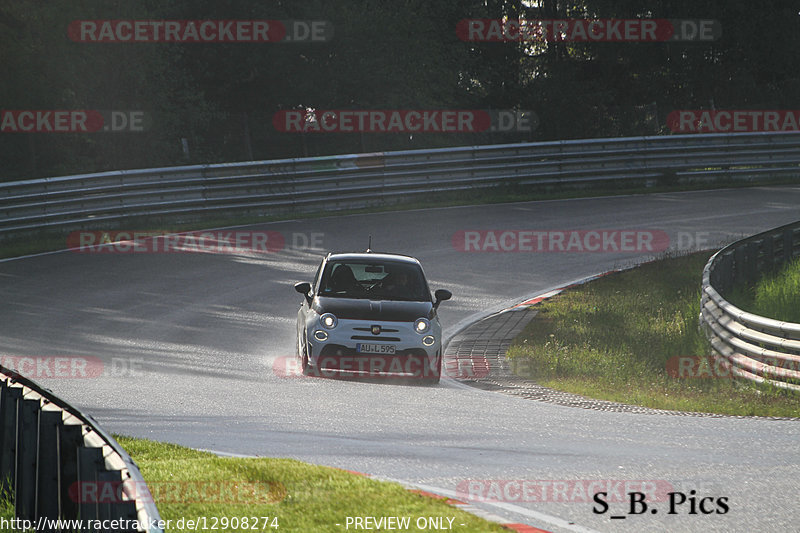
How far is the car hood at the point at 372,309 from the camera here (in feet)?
41.5

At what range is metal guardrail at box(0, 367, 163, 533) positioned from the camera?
14.7 ft

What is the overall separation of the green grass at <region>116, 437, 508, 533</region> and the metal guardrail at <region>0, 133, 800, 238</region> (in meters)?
15.4

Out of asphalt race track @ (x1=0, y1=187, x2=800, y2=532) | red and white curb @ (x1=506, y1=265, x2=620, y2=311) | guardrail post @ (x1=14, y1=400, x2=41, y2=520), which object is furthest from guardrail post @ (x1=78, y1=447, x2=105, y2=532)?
red and white curb @ (x1=506, y1=265, x2=620, y2=311)

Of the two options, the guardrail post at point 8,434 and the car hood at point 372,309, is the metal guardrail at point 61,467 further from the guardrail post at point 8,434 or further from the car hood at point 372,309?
the car hood at point 372,309

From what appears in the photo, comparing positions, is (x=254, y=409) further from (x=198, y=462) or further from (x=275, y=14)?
(x=275, y=14)

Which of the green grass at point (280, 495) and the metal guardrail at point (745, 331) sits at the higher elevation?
the metal guardrail at point (745, 331)

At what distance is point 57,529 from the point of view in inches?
215

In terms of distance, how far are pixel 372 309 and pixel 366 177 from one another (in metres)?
13.7

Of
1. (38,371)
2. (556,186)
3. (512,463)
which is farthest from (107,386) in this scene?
(556,186)

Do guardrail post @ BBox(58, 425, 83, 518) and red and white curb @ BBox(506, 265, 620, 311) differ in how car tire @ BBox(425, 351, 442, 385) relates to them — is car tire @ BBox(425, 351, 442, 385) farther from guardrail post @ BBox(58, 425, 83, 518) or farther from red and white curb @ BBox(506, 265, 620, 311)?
guardrail post @ BBox(58, 425, 83, 518)

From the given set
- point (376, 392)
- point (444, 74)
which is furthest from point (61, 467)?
point (444, 74)

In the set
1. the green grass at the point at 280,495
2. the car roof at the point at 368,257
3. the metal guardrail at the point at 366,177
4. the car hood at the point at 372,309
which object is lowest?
the green grass at the point at 280,495

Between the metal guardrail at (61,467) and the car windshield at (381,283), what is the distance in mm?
6618

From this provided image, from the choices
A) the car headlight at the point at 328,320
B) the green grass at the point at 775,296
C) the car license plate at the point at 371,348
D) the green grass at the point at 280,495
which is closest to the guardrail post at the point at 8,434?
the green grass at the point at 280,495
